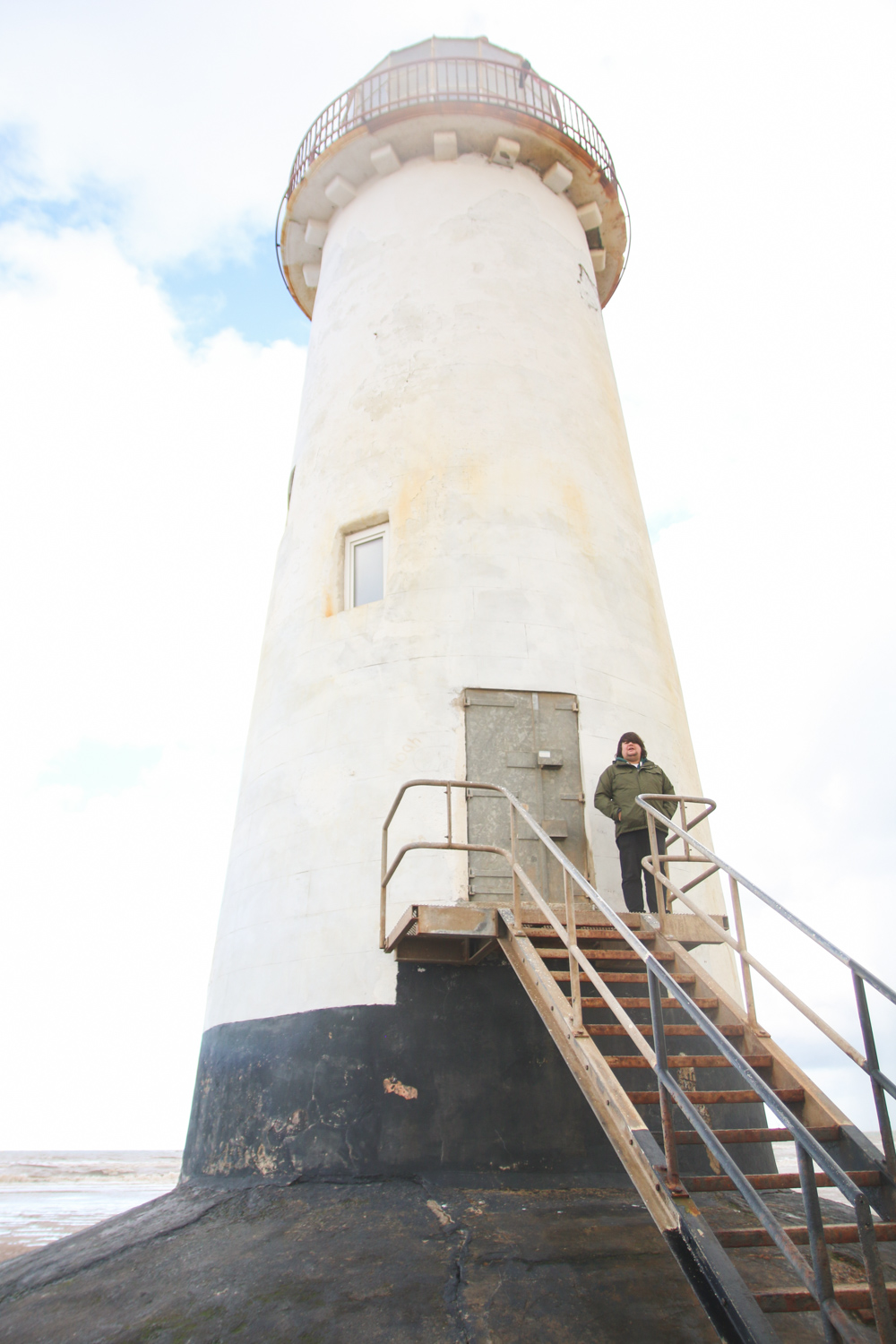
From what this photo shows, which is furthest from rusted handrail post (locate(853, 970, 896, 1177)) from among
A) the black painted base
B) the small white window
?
the small white window

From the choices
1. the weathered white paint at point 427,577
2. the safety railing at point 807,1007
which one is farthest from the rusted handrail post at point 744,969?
the weathered white paint at point 427,577

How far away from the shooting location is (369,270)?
1134 cm

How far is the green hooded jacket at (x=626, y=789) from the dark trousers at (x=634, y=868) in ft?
0.30

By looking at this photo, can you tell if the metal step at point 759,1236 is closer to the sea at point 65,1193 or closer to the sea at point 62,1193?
the sea at point 65,1193

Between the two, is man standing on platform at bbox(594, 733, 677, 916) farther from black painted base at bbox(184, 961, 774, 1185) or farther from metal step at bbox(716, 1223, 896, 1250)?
metal step at bbox(716, 1223, 896, 1250)

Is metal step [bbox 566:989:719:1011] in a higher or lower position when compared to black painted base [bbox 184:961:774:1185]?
higher

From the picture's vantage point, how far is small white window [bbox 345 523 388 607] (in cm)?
913

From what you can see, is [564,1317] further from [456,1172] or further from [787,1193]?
[787,1193]

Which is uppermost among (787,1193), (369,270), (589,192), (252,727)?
(589,192)

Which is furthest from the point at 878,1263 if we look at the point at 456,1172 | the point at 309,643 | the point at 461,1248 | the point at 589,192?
the point at 589,192

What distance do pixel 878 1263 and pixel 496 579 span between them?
6355mm

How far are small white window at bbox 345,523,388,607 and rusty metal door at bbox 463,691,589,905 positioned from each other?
1.78 m

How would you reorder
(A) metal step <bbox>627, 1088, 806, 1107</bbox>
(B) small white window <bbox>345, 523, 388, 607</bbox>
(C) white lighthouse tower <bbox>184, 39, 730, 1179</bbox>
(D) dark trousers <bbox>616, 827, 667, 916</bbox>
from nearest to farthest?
(A) metal step <bbox>627, 1088, 806, 1107</bbox>, (C) white lighthouse tower <bbox>184, 39, 730, 1179</bbox>, (D) dark trousers <bbox>616, 827, 667, 916</bbox>, (B) small white window <bbox>345, 523, 388, 607</bbox>

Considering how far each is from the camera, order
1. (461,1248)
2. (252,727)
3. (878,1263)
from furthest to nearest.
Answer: (252,727) < (461,1248) < (878,1263)
